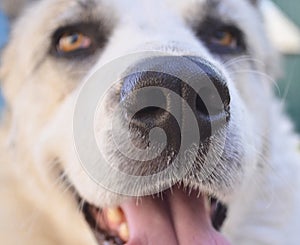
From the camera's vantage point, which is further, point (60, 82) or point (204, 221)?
point (60, 82)

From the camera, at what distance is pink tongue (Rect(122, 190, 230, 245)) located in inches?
65.9

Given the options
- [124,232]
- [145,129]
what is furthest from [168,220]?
[145,129]

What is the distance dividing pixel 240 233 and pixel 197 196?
1.92ft

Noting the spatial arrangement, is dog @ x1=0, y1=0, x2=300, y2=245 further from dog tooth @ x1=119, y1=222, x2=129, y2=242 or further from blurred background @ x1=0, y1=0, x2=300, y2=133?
blurred background @ x1=0, y1=0, x2=300, y2=133

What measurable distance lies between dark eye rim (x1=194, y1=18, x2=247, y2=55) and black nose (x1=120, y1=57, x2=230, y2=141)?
0.65 metres

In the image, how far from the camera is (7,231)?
2211mm

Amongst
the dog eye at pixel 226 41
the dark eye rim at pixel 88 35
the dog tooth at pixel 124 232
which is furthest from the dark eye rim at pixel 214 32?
the dog tooth at pixel 124 232

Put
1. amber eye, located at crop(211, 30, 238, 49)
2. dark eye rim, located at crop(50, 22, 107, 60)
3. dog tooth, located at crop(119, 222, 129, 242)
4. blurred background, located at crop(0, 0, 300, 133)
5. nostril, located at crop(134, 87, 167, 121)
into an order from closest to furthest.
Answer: nostril, located at crop(134, 87, 167, 121) → dog tooth, located at crop(119, 222, 129, 242) → dark eye rim, located at crop(50, 22, 107, 60) → amber eye, located at crop(211, 30, 238, 49) → blurred background, located at crop(0, 0, 300, 133)

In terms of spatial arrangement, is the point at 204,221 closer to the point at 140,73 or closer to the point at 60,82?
the point at 140,73

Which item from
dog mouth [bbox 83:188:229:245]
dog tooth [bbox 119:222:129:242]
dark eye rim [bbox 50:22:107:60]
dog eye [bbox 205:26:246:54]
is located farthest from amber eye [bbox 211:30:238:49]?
dog tooth [bbox 119:222:129:242]

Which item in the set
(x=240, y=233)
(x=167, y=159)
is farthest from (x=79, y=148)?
(x=240, y=233)

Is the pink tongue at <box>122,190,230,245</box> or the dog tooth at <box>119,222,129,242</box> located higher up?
the pink tongue at <box>122,190,230,245</box>

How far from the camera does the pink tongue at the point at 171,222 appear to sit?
1675 millimetres

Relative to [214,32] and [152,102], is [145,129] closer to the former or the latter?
[152,102]
